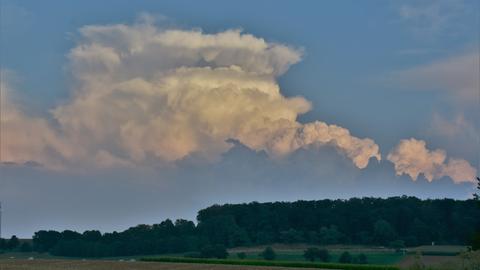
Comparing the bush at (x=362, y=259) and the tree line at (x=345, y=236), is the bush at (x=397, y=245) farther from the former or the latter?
the bush at (x=362, y=259)

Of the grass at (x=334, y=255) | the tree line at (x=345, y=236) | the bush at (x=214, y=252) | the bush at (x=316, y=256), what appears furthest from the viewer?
the tree line at (x=345, y=236)

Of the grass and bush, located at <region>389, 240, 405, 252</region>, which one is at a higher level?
bush, located at <region>389, 240, 405, 252</region>

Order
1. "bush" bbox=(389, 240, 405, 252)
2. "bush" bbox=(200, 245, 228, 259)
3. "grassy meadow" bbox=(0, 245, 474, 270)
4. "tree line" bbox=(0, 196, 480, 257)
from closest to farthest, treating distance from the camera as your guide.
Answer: "grassy meadow" bbox=(0, 245, 474, 270) → "bush" bbox=(200, 245, 228, 259) → "bush" bbox=(389, 240, 405, 252) → "tree line" bbox=(0, 196, 480, 257)

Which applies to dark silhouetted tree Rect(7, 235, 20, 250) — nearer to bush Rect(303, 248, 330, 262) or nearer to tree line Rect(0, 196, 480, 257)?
tree line Rect(0, 196, 480, 257)

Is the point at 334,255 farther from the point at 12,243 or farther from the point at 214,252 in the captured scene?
the point at 12,243

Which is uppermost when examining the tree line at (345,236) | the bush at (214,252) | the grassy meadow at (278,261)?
the tree line at (345,236)

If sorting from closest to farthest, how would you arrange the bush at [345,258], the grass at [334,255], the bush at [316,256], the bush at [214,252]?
the bush at [345,258] < the bush at [316,256] < the grass at [334,255] < the bush at [214,252]

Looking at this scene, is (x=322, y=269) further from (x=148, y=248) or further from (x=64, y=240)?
(x=64, y=240)

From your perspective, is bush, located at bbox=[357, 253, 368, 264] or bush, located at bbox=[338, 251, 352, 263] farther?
bush, located at bbox=[338, 251, 352, 263]

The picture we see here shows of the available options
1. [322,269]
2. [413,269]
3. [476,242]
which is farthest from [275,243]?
[413,269]

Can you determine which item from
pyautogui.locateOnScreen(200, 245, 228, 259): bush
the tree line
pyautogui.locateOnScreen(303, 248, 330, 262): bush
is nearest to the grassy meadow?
pyautogui.locateOnScreen(303, 248, 330, 262): bush

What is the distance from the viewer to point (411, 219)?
19262 cm

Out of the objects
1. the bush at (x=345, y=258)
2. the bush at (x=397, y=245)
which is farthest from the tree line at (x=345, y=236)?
the bush at (x=345, y=258)

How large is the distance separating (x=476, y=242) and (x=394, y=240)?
108 metres
